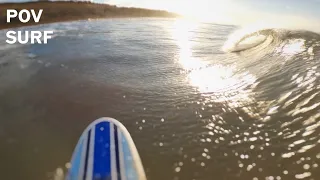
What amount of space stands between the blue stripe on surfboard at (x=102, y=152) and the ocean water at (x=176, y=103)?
320 mm

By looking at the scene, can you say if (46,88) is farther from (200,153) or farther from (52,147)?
(200,153)

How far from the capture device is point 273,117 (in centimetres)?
521

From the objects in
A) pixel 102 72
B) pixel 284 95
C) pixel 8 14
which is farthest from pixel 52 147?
pixel 8 14

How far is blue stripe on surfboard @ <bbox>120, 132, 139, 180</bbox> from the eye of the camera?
13.4 ft

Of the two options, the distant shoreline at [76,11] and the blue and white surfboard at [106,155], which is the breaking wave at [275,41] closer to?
the blue and white surfboard at [106,155]

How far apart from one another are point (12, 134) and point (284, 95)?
3.91 metres

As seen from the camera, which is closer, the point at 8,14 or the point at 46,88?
the point at 46,88

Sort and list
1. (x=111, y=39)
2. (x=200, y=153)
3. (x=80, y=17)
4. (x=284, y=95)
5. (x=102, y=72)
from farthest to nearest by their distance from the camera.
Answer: (x=80, y=17) < (x=111, y=39) < (x=102, y=72) < (x=284, y=95) < (x=200, y=153)

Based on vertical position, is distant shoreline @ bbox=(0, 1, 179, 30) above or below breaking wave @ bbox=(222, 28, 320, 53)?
above

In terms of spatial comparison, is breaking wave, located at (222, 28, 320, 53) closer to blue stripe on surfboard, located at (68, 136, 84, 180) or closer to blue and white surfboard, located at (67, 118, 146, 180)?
blue and white surfboard, located at (67, 118, 146, 180)

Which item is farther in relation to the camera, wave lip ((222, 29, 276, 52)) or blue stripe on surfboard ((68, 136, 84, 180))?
wave lip ((222, 29, 276, 52))

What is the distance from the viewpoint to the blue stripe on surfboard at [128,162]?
4080 mm

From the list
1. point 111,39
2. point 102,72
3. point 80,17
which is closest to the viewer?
point 102,72

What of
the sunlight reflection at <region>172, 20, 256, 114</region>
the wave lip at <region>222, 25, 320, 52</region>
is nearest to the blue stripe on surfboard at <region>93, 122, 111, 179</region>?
the sunlight reflection at <region>172, 20, 256, 114</region>
